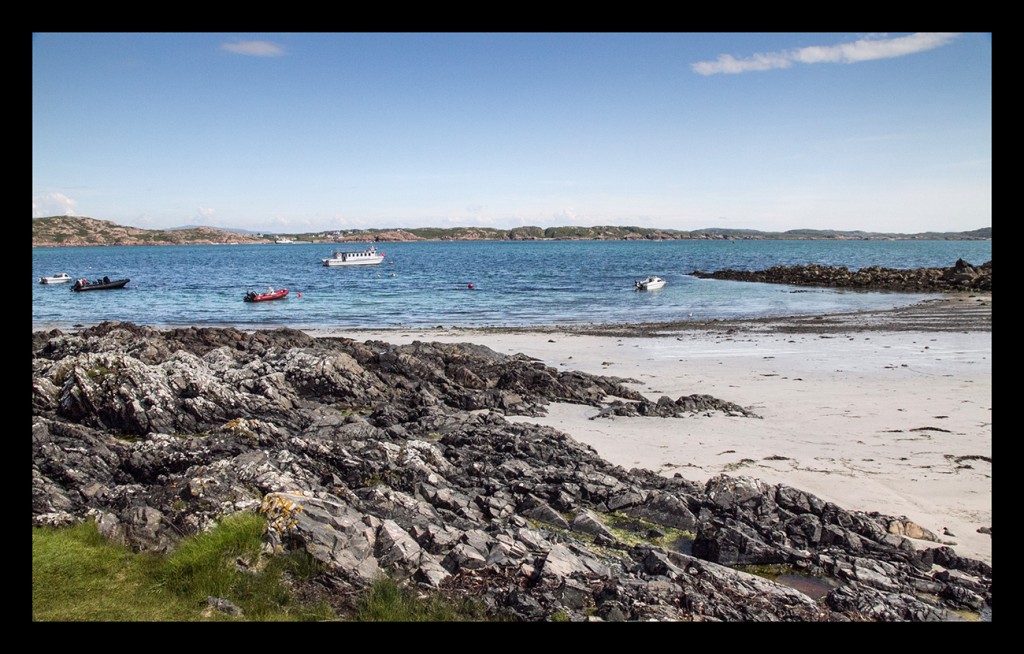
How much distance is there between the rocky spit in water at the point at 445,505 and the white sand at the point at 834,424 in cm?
134

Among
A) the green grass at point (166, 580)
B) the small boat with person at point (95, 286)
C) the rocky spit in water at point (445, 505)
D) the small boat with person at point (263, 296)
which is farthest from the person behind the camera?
the small boat with person at point (95, 286)

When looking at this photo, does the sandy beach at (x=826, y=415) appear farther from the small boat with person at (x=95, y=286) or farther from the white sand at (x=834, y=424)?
the small boat with person at (x=95, y=286)

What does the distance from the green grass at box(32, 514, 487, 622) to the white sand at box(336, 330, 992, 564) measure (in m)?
7.40

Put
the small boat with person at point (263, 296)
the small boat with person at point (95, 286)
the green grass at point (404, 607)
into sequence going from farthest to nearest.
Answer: the small boat with person at point (95, 286) < the small boat with person at point (263, 296) < the green grass at point (404, 607)

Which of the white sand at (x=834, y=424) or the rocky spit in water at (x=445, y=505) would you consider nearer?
the rocky spit in water at (x=445, y=505)

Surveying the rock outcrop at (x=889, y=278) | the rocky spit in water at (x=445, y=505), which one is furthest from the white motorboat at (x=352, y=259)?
the rocky spit in water at (x=445, y=505)

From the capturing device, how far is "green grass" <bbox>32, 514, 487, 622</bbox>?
6145 mm

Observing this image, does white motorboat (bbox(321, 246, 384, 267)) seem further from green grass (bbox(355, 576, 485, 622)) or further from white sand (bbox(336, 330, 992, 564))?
green grass (bbox(355, 576, 485, 622))

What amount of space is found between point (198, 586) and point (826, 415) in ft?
49.6

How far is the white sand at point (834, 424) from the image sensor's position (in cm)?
1175

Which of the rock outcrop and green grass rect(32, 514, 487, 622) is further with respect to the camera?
the rock outcrop

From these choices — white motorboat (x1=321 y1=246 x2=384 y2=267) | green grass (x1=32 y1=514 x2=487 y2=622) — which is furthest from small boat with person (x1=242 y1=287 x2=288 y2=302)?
green grass (x1=32 y1=514 x2=487 y2=622)

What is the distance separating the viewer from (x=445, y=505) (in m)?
9.84
